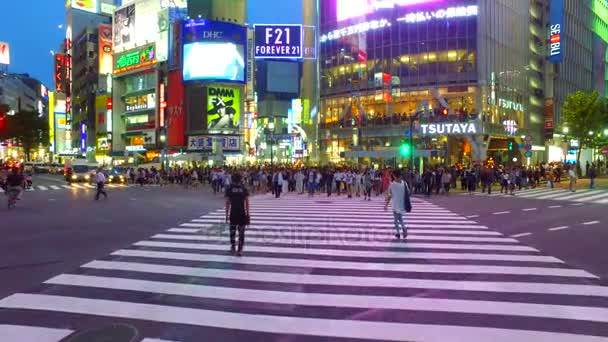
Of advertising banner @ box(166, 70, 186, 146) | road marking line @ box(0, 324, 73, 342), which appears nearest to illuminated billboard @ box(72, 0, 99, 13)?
advertising banner @ box(166, 70, 186, 146)

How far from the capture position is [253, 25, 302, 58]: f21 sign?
2406 centimetres

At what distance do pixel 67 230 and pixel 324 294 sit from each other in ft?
30.3

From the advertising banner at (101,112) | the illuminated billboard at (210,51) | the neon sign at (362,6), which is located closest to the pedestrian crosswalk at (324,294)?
the neon sign at (362,6)

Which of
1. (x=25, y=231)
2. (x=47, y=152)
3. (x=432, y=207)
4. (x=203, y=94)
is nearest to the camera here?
(x=25, y=231)

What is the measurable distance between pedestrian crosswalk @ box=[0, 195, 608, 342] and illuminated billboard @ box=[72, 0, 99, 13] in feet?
330

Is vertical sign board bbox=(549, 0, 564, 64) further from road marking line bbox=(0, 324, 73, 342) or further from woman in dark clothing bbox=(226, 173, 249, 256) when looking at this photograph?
road marking line bbox=(0, 324, 73, 342)

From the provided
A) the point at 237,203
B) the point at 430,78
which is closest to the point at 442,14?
the point at 430,78

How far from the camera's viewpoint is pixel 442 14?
162 feet

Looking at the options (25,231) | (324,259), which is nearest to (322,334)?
(324,259)

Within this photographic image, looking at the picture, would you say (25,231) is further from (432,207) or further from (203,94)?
(203,94)

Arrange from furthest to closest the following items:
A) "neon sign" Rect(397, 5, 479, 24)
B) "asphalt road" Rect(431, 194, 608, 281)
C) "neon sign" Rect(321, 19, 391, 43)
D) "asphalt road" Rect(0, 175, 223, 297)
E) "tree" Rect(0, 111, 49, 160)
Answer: "tree" Rect(0, 111, 49, 160)
"neon sign" Rect(321, 19, 391, 43)
"neon sign" Rect(397, 5, 479, 24)
"asphalt road" Rect(431, 194, 608, 281)
"asphalt road" Rect(0, 175, 223, 297)

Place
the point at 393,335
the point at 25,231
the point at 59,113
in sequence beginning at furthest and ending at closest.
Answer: the point at 59,113 < the point at 25,231 < the point at 393,335

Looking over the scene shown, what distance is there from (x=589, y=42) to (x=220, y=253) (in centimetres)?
7889

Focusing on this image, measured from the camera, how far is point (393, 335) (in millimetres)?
5645
